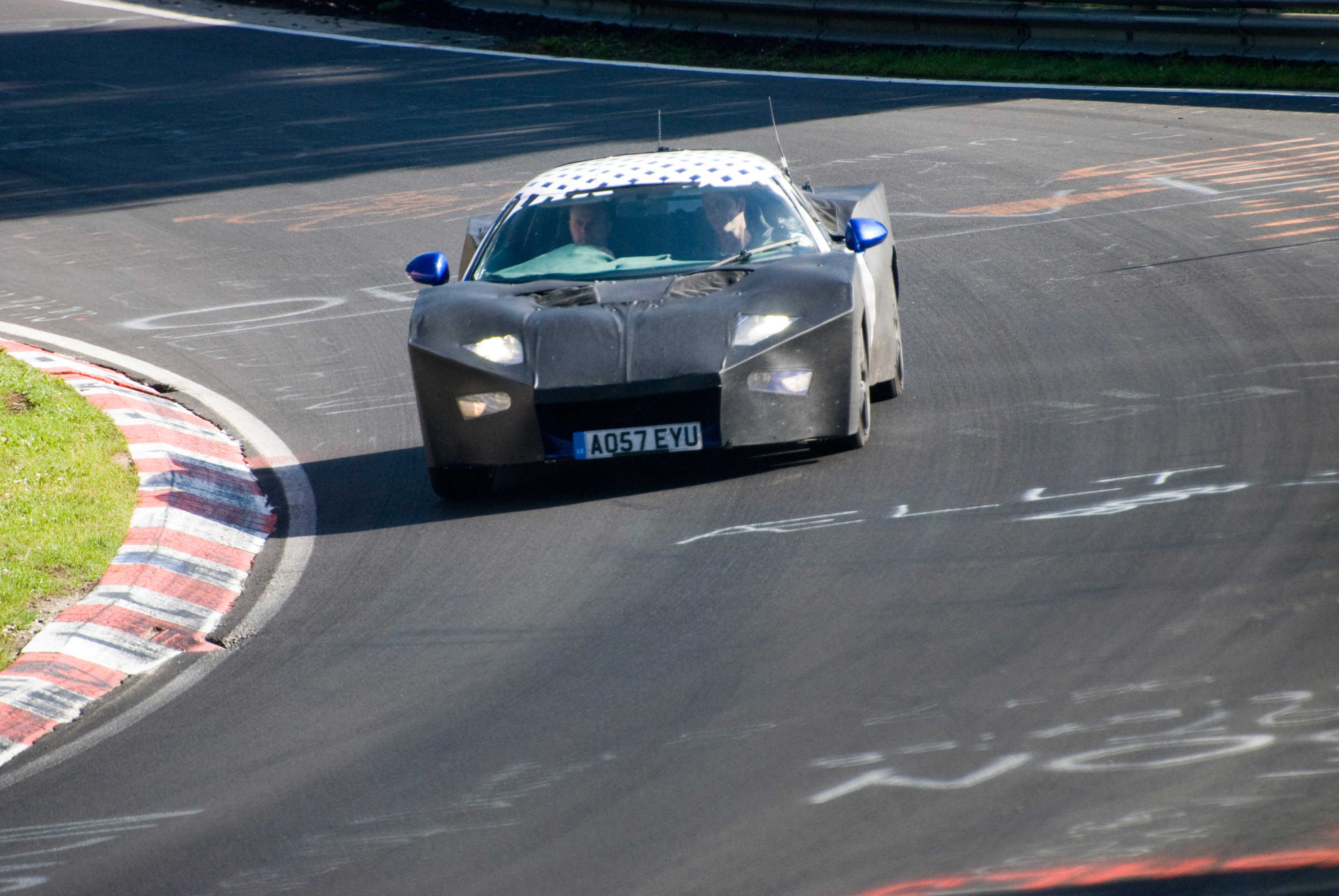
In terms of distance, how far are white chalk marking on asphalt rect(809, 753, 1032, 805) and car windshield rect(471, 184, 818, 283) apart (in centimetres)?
382

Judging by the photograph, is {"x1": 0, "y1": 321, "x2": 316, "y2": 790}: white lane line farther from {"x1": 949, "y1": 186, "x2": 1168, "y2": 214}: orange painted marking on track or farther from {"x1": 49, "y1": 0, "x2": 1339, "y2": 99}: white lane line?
{"x1": 49, "y1": 0, "x2": 1339, "y2": 99}: white lane line

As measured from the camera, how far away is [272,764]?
4.92 meters

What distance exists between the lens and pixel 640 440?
7.01m

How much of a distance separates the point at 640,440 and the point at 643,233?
1414 mm

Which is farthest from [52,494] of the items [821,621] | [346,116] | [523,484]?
[346,116]

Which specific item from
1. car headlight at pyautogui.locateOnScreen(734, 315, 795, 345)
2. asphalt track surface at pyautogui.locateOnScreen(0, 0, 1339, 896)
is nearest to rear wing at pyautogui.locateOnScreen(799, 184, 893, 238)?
asphalt track surface at pyautogui.locateOnScreen(0, 0, 1339, 896)

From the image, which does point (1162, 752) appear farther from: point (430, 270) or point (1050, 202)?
point (1050, 202)

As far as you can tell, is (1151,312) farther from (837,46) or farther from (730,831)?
(837,46)

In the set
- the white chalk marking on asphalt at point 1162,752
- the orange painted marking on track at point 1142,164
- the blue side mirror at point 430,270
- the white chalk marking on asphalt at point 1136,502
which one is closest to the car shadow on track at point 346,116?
the orange painted marking on track at point 1142,164

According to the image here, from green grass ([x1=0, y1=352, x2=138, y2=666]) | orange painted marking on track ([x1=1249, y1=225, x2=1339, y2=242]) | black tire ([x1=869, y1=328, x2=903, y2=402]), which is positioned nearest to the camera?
green grass ([x1=0, y1=352, x2=138, y2=666])

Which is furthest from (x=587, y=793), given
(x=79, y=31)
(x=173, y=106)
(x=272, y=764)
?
(x=79, y=31)

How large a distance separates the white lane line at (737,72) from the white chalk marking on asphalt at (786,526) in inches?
465

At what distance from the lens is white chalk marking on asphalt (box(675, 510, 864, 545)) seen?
656cm

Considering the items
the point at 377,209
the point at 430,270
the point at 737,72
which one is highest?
the point at 737,72
